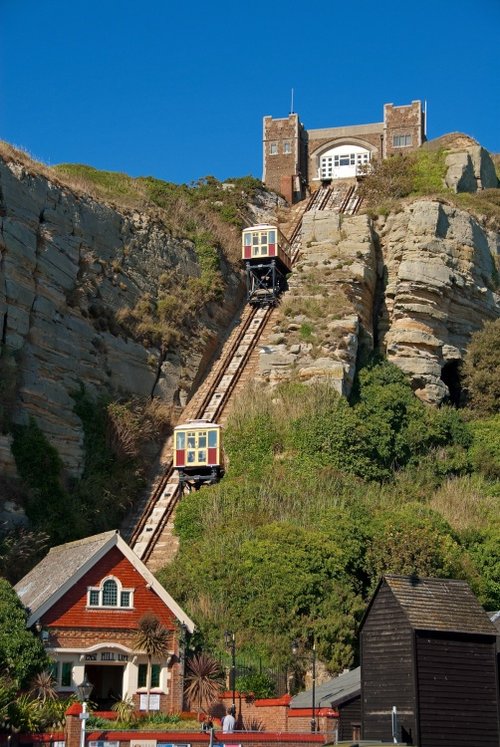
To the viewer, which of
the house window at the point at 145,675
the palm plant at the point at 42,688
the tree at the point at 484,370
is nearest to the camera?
the palm plant at the point at 42,688

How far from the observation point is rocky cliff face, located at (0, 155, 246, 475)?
49.3 metres

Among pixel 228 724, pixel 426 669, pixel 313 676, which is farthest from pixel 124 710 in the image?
pixel 426 669

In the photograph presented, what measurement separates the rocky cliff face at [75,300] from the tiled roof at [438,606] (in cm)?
1877

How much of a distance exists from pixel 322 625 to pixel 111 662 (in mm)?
6804

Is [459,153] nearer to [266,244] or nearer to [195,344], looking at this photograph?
[266,244]

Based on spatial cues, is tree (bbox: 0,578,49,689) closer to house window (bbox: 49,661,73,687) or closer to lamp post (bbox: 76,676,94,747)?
house window (bbox: 49,661,73,687)

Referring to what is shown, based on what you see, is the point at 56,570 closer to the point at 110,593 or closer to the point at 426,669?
the point at 110,593

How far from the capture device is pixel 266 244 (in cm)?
6538

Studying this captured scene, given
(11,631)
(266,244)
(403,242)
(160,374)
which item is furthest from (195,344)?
(11,631)

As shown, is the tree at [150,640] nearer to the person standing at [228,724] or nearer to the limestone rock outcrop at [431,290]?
the person standing at [228,724]

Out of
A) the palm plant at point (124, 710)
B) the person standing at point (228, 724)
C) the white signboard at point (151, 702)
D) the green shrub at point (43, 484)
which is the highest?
the green shrub at point (43, 484)

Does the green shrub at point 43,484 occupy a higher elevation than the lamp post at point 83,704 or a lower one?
higher

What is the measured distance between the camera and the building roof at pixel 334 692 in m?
32.2

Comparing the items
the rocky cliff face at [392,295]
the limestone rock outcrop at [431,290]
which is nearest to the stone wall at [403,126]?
the rocky cliff face at [392,295]
